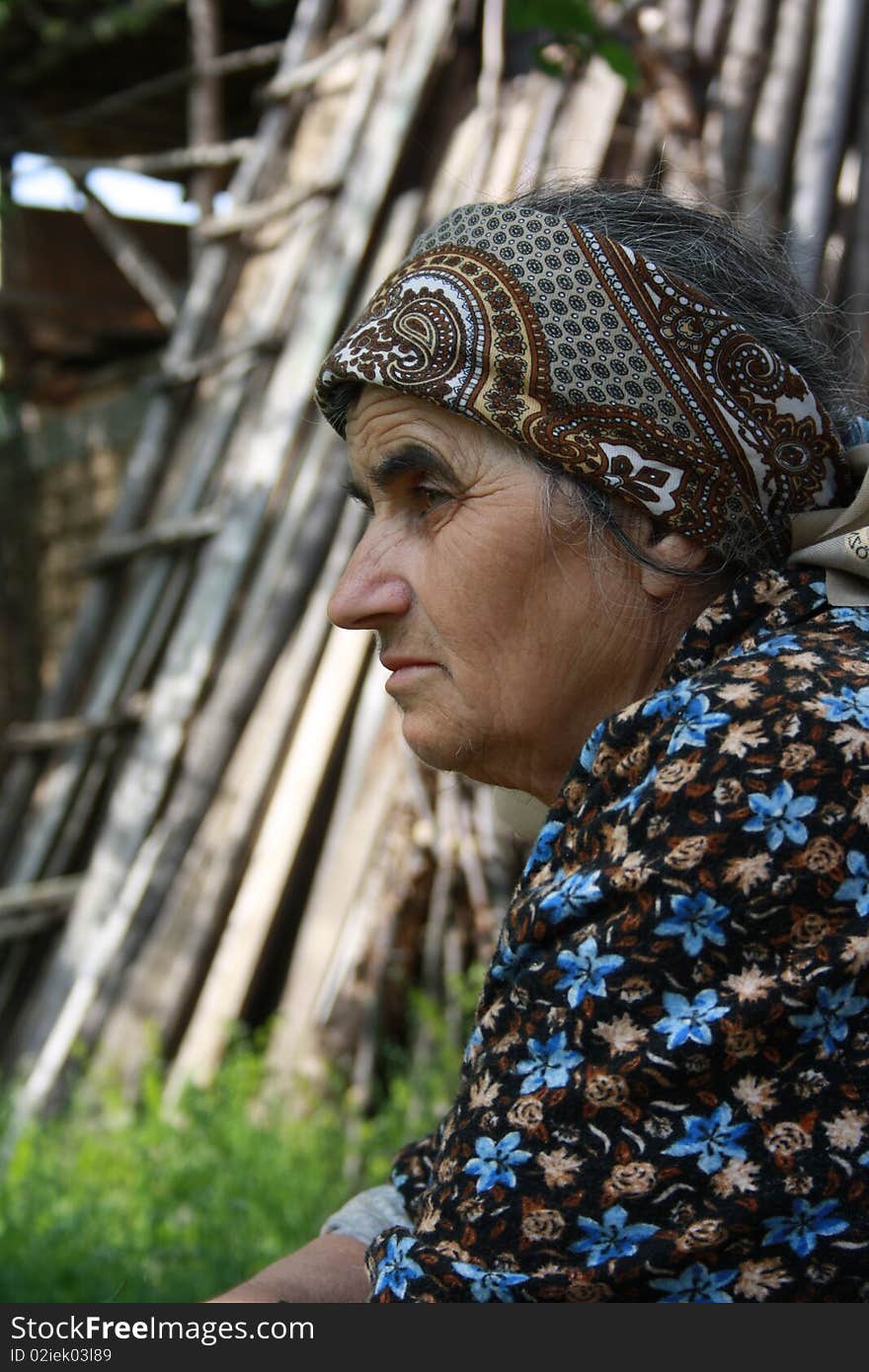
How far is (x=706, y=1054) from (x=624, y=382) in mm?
778

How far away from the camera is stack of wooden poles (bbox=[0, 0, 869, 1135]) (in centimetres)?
452

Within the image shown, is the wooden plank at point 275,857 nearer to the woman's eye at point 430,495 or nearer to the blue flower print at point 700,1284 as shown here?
the woman's eye at point 430,495

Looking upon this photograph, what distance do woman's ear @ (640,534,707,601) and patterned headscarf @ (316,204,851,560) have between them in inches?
1.1

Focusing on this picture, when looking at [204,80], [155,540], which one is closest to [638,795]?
[155,540]

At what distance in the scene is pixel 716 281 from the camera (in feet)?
5.92

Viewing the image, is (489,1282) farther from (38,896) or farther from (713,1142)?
(38,896)

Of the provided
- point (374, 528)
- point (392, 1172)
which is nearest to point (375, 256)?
point (374, 528)

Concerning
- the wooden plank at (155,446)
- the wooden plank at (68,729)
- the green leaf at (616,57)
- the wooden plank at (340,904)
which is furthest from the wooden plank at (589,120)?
the wooden plank at (68,729)

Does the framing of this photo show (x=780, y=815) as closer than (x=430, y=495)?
Result: Yes

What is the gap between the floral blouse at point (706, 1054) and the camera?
4.32ft

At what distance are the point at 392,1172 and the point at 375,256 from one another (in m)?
3.85

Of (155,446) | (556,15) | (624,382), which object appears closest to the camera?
(624,382)

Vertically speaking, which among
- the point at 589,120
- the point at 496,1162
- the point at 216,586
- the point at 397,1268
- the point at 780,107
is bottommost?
the point at 397,1268

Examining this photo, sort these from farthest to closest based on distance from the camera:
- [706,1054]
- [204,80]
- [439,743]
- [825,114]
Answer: [204,80]
[825,114]
[439,743]
[706,1054]
